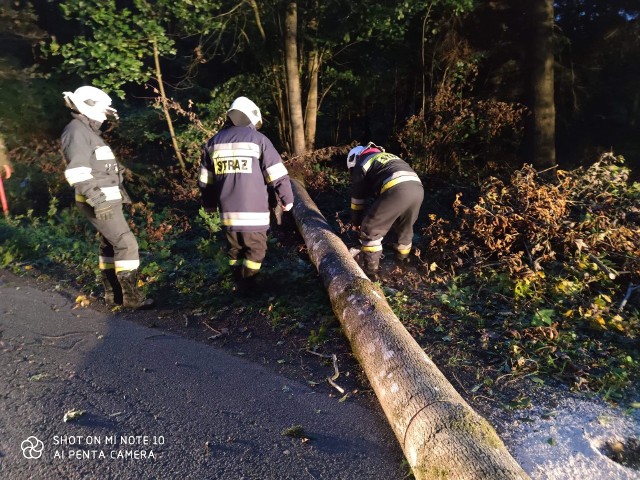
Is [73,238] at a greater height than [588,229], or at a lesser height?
lesser

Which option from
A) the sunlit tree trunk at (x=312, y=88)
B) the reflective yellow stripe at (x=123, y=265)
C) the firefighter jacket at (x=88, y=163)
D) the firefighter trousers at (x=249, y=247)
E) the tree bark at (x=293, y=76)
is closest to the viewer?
the firefighter jacket at (x=88, y=163)

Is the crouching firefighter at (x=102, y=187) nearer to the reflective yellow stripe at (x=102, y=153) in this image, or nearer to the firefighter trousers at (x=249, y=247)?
the reflective yellow stripe at (x=102, y=153)

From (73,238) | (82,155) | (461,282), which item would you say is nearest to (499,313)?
(461,282)

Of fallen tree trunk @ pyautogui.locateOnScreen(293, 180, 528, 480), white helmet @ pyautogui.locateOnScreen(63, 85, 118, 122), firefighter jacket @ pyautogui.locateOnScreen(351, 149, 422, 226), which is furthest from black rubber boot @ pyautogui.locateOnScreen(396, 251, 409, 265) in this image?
white helmet @ pyautogui.locateOnScreen(63, 85, 118, 122)

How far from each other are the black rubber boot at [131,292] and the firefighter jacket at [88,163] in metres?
0.70

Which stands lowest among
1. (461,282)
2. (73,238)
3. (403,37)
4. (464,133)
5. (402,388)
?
(73,238)

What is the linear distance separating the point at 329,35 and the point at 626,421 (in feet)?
25.0

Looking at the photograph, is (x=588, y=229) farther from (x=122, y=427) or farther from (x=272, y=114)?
(x=272, y=114)

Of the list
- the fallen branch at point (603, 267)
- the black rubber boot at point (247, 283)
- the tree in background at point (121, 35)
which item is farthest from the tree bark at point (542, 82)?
the black rubber boot at point (247, 283)

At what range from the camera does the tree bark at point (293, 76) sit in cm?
768

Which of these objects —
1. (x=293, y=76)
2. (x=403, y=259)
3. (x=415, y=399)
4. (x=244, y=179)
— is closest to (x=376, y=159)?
(x=403, y=259)

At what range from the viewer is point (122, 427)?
2.48 meters

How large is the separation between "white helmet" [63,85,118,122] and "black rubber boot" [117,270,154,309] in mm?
1454

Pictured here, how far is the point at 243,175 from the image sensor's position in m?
4.02
